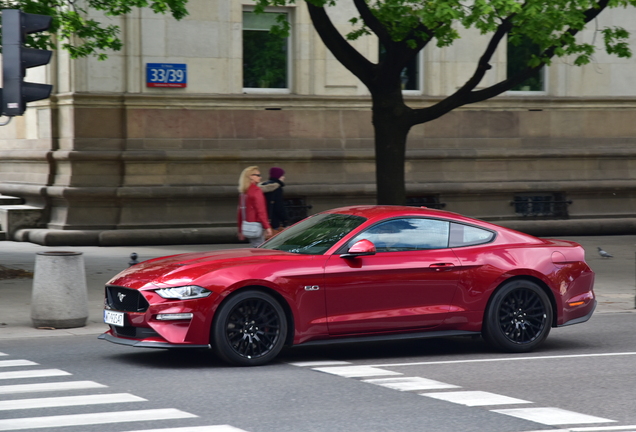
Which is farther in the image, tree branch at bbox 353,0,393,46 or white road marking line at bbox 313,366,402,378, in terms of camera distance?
tree branch at bbox 353,0,393,46

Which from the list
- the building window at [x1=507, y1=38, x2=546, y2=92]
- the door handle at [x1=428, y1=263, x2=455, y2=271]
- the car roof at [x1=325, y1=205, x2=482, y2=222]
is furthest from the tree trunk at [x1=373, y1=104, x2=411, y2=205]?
the building window at [x1=507, y1=38, x2=546, y2=92]

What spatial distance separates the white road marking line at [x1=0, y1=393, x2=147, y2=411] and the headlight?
3.67ft

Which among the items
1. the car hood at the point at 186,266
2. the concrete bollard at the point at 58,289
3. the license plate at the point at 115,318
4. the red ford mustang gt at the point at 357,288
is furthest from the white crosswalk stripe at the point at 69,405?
the concrete bollard at the point at 58,289

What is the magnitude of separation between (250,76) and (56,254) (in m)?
A: 11.0

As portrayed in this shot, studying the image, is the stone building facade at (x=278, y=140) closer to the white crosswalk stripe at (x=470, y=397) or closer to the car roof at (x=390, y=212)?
the car roof at (x=390, y=212)

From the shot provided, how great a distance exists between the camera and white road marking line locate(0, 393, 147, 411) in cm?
703

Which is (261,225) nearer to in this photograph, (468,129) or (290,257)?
(290,257)

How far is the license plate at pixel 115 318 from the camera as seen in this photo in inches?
339

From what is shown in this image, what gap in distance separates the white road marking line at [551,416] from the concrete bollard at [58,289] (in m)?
5.72

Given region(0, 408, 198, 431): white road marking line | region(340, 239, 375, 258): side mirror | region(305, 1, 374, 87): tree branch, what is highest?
region(305, 1, 374, 87): tree branch

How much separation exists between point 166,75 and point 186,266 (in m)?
12.3

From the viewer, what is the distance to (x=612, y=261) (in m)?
18.4

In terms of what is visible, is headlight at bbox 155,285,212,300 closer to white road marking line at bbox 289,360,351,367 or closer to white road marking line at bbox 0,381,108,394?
white road marking line at bbox 0,381,108,394

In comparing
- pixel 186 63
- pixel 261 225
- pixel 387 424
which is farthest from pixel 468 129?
pixel 387 424
